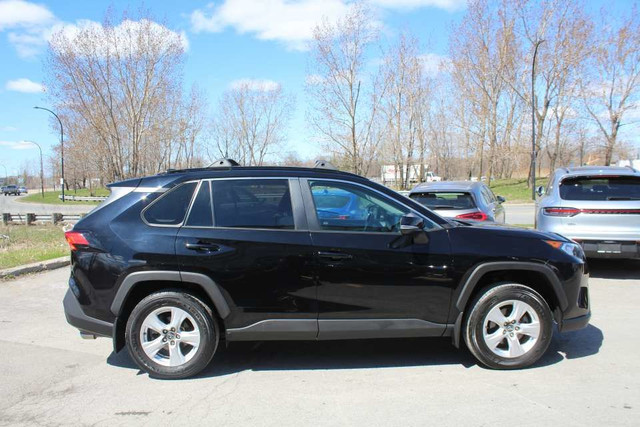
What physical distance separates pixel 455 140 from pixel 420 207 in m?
53.8

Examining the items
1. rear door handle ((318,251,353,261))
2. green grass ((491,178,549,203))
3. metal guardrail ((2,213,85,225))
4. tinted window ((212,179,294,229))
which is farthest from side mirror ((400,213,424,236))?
green grass ((491,178,549,203))

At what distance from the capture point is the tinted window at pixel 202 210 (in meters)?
4.07

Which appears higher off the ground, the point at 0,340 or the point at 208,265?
the point at 208,265

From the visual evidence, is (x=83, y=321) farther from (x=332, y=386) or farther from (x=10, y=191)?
(x=10, y=191)

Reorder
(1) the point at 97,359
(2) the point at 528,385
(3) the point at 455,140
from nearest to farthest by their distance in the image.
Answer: (2) the point at 528,385 < (1) the point at 97,359 < (3) the point at 455,140

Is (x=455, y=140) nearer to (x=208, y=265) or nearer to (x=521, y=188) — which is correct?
(x=521, y=188)

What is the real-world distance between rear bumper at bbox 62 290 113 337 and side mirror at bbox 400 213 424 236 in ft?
8.64

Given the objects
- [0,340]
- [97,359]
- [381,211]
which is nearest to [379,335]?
[381,211]

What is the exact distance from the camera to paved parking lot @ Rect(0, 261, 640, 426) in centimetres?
335

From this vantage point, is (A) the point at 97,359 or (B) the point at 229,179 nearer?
(B) the point at 229,179

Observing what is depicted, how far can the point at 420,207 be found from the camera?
13.8 ft

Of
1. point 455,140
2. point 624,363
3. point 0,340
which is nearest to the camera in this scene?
point 624,363

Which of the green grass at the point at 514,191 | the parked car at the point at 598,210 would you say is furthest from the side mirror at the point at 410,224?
the green grass at the point at 514,191

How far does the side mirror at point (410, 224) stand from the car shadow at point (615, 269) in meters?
5.29
